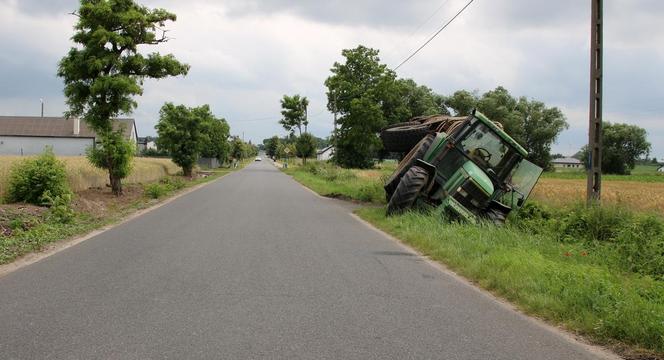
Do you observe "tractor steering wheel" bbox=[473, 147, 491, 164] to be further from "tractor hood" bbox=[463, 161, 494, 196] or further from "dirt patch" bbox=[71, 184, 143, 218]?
"dirt patch" bbox=[71, 184, 143, 218]

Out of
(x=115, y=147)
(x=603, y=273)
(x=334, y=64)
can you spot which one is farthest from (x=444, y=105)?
(x=603, y=273)

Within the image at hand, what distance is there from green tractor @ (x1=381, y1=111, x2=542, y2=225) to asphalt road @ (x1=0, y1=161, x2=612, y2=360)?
12.9 feet

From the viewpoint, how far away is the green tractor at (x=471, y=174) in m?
13.9

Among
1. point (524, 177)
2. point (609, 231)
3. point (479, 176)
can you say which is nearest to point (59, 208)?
point (479, 176)

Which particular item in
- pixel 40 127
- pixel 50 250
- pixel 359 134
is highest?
pixel 359 134

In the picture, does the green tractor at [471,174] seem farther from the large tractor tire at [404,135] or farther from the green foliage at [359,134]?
the green foliage at [359,134]

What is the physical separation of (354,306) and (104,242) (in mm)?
6679

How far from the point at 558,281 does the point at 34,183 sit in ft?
44.2

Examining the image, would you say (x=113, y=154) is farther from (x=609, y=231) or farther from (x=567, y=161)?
(x=567, y=161)

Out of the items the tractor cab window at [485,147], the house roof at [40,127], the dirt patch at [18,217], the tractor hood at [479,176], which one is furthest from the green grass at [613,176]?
the house roof at [40,127]

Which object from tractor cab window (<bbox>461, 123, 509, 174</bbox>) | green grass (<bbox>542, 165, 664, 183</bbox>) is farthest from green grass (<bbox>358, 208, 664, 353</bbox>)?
green grass (<bbox>542, 165, 664, 183</bbox>)

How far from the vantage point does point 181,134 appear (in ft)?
142

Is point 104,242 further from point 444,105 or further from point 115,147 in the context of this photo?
point 444,105

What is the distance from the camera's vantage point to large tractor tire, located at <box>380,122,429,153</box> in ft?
60.4
